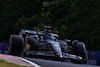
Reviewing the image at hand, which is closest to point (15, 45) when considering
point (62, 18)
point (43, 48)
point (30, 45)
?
point (30, 45)

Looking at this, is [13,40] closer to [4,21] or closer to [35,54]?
[35,54]

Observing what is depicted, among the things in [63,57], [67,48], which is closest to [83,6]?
[67,48]

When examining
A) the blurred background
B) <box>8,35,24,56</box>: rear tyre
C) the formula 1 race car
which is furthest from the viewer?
the blurred background

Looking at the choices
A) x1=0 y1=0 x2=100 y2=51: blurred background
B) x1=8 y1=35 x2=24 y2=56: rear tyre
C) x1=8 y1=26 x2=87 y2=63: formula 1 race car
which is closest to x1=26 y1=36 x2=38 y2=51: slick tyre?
x1=8 y1=26 x2=87 y2=63: formula 1 race car

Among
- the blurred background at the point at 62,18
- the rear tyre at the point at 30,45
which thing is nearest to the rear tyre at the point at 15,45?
the rear tyre at the point at 30,45

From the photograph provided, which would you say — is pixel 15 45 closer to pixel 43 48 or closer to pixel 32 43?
pixel 32 43

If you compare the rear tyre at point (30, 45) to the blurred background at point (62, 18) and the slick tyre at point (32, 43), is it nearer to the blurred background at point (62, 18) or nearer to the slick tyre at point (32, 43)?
the slick tyre at point (32, 43)

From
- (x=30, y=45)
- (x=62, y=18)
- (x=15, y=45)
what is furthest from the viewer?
(x=62, y=18)

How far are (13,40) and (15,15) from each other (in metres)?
40.8

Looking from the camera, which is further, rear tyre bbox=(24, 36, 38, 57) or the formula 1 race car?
rear tyre bbox=(24, 36, 38, 57)

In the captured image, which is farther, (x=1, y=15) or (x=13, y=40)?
(x=1, y=15)

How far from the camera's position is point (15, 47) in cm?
1216

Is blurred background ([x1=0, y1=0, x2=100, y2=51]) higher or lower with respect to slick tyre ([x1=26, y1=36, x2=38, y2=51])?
higher

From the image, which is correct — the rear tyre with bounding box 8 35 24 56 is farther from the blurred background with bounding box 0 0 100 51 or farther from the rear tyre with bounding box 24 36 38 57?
the blurred background with bounding box 0 0 100 51
